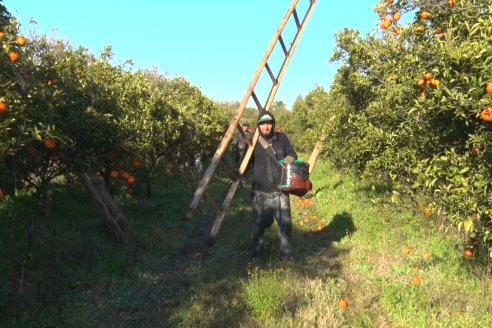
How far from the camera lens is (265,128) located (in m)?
7.11

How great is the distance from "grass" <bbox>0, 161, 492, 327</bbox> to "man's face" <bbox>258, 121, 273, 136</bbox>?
2.07 m

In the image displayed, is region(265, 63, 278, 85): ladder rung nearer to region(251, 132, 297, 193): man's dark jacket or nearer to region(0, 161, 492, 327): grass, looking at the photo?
region(251, 132, 297, 193): man's dark jacket

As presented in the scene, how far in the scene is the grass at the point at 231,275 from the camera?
15.8 feet

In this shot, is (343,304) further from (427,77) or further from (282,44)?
(282,44)

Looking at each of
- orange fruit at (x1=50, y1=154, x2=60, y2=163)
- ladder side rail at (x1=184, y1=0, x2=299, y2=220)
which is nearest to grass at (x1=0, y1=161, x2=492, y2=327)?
ladder side rail at (x1=184, y1=0, x2=299, y2=220)

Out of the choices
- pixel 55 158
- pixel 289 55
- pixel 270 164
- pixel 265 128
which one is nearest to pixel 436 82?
pixel 270 164

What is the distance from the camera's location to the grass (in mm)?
4824

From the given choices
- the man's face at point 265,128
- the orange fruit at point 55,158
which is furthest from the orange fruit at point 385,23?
the orange fruit at point 55,158

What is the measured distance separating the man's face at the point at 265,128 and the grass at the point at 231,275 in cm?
207

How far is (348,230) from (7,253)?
6407mm

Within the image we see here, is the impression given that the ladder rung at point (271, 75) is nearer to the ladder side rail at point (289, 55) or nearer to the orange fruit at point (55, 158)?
the ladder side rail at point (289, 55)

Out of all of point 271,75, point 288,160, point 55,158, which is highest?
point 271,75

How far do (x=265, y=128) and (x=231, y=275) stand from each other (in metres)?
2.48

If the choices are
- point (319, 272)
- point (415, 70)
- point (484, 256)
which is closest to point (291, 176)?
point (319, 272)
